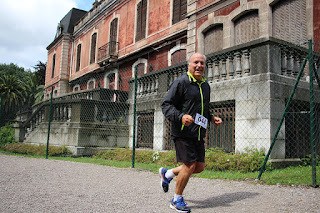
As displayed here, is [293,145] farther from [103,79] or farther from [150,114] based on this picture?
[103,79]

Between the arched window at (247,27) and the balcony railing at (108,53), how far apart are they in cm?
1112

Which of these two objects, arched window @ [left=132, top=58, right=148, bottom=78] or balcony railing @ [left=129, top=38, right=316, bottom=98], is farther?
arched window @ [left=132, top=58, right=148, bottom=78]

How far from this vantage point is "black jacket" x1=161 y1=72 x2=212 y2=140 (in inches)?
134

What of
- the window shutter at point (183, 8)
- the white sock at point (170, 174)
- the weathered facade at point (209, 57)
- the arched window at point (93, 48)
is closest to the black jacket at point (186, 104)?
the white sock at point (170, 174)

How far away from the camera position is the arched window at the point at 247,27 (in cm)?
1135

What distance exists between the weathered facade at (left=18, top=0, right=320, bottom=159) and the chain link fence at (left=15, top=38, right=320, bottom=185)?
3 cm

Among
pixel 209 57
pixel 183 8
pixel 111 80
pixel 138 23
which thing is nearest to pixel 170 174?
pixel 209 57

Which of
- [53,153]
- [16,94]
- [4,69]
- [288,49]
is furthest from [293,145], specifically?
[4,69]

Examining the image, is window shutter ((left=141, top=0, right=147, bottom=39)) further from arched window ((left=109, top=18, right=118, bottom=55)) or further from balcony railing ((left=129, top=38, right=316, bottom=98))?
balcony railing ((left=129, top=38, right=316, bottom=98))

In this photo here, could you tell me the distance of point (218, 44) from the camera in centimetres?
1275

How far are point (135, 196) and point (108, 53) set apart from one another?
61.8ft

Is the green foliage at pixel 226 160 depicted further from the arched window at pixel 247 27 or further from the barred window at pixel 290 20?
the arched window at pixel 247 27

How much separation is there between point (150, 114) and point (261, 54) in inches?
194

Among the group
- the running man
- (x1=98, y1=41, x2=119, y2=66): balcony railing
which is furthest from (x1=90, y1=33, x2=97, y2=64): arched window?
the running man
